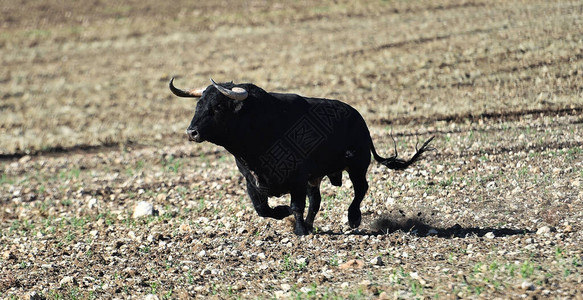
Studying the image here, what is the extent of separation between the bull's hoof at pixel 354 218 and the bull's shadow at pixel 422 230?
3.8 inches

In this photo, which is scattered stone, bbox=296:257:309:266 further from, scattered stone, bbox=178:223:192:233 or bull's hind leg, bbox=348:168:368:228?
scattered stone, bbox=178:223:192:233

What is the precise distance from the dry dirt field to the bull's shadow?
0.14ft

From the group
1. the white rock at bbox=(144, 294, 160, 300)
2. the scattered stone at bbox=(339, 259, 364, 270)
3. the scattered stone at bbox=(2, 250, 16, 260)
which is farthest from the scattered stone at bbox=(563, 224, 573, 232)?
the scattered stone at bbox=(2, 250, 16, 260)

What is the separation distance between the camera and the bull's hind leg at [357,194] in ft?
36.7

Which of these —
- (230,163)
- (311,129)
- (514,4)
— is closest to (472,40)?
(514,4)

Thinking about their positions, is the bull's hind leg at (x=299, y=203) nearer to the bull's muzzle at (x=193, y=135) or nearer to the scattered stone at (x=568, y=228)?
the bull's muzzle at (x=193, y=135)

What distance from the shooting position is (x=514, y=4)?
29656mm

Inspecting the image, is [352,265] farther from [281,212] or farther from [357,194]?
[357,194]

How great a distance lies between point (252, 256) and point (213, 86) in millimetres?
2136

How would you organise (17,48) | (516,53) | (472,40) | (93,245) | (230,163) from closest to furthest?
(93,245), (230,163), (516,53), (472,40), (17,48)

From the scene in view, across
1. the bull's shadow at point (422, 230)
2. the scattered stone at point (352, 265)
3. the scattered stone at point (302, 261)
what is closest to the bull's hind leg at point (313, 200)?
the bull's shadow at point (422, 230)

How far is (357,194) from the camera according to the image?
1145 cm

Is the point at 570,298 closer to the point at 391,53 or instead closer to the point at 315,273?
the point at 315,273

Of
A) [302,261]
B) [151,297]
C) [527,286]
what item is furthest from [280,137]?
[527,286]
